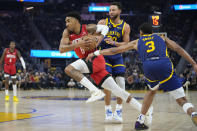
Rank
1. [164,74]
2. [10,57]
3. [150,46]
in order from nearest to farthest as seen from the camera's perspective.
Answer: [164,74]
[150,46]
[10,57]

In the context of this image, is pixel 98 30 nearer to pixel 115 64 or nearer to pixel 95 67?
pixel 95 67

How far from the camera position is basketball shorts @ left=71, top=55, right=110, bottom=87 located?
17.8ft

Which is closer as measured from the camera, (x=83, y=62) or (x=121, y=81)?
(x=83, y=62)

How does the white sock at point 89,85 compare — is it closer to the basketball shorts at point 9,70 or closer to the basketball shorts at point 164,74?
the basketball shorts at point 164,74

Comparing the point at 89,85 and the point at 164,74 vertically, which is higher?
the point at 164,74

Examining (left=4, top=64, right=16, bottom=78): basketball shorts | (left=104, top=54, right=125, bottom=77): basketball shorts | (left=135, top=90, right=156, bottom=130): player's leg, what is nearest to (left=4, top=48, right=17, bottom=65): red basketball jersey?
(left=4, top=64, right=16, bottom=78): basketball shorts

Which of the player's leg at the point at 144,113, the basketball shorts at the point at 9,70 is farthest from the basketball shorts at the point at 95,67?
the basketball shorts at the point at 9,70

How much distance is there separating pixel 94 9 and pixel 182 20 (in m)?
10.3

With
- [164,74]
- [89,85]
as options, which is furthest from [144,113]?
[89,85]

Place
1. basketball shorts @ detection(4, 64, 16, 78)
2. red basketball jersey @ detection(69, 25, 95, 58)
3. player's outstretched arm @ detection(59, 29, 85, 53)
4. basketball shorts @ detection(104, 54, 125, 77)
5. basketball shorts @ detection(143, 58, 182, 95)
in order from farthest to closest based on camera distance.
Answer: basketball shorts @ detection(4, 64, 16, 78)
basketball shorts @ detection(104, 54, 125, 77)
red basketball jersey @ detection(69, 25, 95, 58)
player's outstretched arm @ detection(59, 29, 85, 53)
basketball shorts @ detection(143, 58, 182, 95)

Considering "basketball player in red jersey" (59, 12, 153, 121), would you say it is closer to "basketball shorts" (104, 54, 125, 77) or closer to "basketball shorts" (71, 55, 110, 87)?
"basketball shorts" (71, 55, 110, 87)

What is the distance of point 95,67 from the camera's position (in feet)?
17.8

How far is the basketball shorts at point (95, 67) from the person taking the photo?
214 inches

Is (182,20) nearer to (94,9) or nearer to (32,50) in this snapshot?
(94,9)
